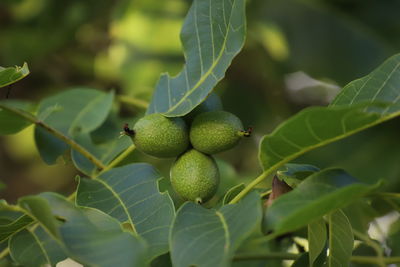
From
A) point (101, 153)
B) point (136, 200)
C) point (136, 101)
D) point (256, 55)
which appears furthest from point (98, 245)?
point (256, 55)

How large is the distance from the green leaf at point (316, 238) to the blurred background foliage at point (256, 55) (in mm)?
1313

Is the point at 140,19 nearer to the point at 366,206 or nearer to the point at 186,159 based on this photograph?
the point at 366,206

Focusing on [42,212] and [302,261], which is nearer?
[42,212]

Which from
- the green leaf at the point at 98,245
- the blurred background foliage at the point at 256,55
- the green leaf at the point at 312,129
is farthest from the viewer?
the blurred background foliage at the point at 256,55

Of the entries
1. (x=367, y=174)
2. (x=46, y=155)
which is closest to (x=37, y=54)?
(x=46, y=155)

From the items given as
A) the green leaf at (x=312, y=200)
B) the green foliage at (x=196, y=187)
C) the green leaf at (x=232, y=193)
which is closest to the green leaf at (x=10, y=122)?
the green foliage at (x=196, y=187)

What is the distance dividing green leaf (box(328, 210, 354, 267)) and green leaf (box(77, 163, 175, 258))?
0.93ft

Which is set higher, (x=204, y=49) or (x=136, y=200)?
(x=204, y=49)

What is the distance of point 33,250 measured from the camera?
113 centimetres

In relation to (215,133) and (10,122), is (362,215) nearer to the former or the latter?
(215,133)

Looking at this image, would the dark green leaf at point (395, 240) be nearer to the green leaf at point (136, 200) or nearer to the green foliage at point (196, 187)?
the green foliage at point (196, 187)

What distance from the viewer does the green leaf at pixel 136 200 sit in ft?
3.23

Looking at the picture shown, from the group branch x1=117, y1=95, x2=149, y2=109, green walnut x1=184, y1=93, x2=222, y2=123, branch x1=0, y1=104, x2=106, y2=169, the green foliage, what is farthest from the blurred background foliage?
green walnut x1=184, y1=93, x2=222, y2=123

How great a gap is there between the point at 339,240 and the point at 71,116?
829mm
